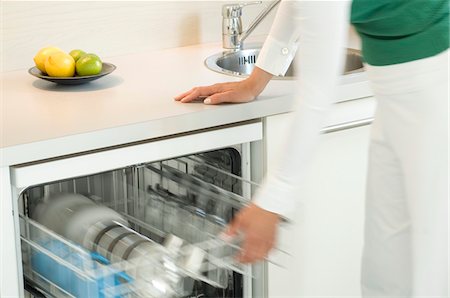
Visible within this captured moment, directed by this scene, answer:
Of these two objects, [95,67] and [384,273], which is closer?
[384,273]

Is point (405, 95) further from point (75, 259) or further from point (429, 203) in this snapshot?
point (75, 259)

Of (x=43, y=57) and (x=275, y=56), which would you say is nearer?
(x=275, y=56)

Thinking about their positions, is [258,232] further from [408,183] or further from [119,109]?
[119,109]

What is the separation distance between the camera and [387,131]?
62.0 inches

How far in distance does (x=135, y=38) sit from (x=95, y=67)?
0.41 metres

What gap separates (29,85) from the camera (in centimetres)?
204

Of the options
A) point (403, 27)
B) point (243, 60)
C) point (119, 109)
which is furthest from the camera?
point (243, 60)

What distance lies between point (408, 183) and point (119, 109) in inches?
24.4

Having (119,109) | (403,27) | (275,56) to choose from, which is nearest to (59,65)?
(119,109)

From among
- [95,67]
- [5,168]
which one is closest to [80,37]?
[95,67]

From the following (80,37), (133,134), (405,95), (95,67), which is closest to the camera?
(405,95)

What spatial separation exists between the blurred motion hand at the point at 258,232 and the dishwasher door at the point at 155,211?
0.20m

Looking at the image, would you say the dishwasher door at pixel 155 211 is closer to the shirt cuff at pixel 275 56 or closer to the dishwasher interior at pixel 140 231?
the dishwasher interior at pixel 140 231

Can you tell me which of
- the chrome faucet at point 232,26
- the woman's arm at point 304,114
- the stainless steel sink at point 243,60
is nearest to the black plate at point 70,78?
the stainless steel sink at point 243,60
